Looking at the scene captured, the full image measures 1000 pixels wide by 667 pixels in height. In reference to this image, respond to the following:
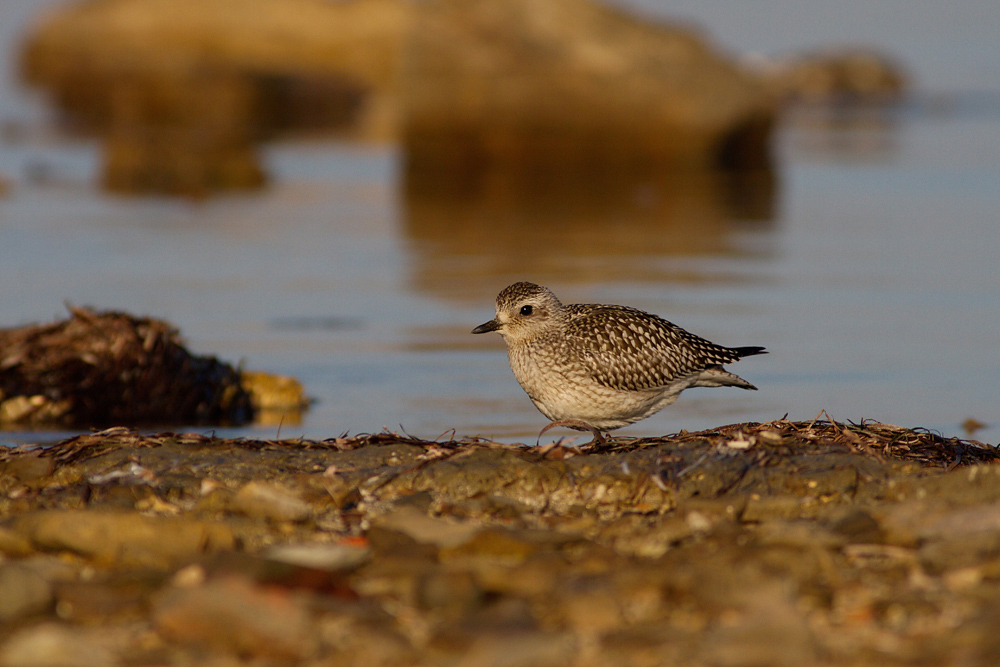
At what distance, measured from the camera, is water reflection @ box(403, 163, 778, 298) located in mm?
12227

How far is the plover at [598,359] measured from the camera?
6176mm

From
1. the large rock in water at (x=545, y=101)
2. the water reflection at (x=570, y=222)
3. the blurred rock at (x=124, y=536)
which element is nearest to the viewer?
the blurred rock at (x=124, y=536)

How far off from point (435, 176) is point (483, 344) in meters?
12.1

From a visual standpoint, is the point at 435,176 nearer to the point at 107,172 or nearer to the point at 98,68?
the point at 107,172

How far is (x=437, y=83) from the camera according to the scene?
68.7ft

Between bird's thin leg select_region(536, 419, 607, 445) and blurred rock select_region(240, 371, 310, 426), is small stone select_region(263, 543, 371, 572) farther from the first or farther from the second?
blurred rock select_region(240, 371, 310, 426)

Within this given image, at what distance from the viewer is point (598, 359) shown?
6211 millimetres

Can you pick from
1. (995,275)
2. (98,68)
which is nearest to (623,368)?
(995,275)

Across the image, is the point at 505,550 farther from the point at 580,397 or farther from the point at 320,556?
the point at 580,397

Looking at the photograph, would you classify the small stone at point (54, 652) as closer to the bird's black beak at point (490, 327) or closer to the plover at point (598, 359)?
the plover at point (598, 359)

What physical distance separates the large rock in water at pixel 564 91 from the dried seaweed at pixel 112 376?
13740 mm

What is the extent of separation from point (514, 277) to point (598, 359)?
5521 millimetres

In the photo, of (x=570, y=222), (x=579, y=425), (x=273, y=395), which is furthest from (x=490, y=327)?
(x=570, y=222)

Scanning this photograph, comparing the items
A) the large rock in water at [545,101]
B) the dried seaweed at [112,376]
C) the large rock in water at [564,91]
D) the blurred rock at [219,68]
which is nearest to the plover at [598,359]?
the dried seaweed at [112,376]
